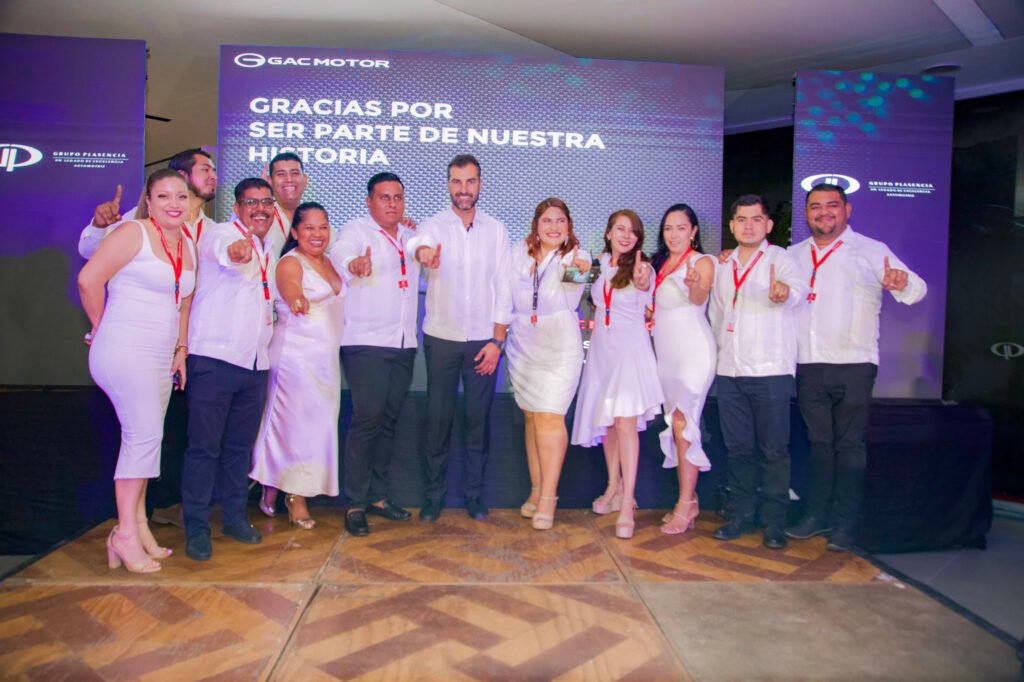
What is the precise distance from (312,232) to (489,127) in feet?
7.35

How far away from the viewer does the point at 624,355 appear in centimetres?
393

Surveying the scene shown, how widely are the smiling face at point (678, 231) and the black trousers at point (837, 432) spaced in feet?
3.04

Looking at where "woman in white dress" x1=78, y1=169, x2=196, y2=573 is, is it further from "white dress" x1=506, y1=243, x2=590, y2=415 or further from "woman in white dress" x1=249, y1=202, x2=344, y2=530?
"white dress" x1=506, y1=243, x2=590, y2=415

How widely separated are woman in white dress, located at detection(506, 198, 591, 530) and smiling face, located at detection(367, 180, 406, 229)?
0.67 meters

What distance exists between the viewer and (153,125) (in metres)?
7.95

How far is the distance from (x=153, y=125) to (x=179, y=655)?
22.9 ft

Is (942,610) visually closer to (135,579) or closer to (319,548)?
(319,548)

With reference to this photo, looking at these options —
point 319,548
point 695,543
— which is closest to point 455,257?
point 319,548

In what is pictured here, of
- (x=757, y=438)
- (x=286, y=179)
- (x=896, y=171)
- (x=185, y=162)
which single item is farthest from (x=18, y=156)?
(x=896, y=171)

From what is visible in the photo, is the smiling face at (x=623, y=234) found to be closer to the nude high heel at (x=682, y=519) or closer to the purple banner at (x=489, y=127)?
the nude high heel at (x=682, y=519)

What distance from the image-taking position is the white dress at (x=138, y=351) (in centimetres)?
307

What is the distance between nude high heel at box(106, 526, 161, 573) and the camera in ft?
10.5

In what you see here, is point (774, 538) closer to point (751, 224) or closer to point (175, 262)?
point (751, 224)

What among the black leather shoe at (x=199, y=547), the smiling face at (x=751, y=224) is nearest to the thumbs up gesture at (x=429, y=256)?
the smiling face at (x=751, y=224)
